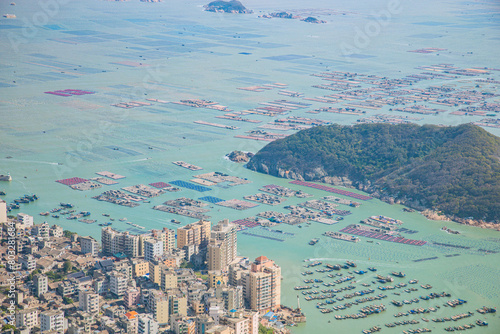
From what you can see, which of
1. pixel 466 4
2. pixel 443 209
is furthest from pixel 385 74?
pixel 466 4

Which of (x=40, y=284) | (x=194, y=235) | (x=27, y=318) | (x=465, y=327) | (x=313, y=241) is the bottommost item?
(x=465, y=327)

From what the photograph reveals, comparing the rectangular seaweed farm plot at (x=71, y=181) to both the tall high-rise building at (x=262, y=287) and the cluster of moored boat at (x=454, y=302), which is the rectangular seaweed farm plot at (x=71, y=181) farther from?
the cluster of moored boat at (x=454, y=302)

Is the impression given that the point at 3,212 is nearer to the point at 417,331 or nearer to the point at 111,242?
the point at 111,242

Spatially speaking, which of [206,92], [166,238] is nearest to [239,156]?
[166,238]

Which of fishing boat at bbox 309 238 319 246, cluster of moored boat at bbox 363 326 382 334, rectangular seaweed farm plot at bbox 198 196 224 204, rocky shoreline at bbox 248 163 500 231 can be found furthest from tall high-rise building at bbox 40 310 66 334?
rocky shoreline at bbox 248 163 500 231

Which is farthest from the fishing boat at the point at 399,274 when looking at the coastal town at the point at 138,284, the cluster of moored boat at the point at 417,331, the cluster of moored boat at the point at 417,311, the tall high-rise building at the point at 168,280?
the tall high-rise building at the point at 168,280

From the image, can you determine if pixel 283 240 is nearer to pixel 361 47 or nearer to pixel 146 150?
pixel 146 150
